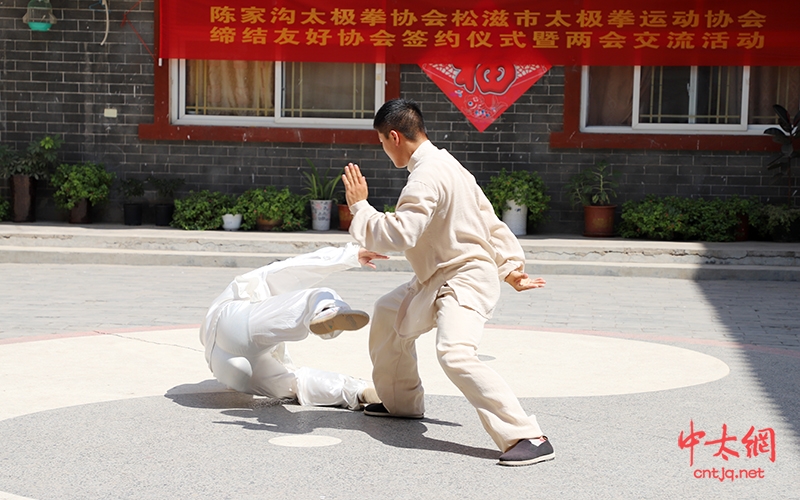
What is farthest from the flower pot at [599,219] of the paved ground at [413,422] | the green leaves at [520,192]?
the paved ground at [413,422]

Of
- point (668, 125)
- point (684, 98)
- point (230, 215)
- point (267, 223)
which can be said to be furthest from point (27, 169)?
point (684, 98)

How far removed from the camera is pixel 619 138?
46.1 feet

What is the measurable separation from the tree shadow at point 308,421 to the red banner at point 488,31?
28.3ft

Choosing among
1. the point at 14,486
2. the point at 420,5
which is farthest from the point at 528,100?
the point at 14,486

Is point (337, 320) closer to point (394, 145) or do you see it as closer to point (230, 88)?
point (394, 145)

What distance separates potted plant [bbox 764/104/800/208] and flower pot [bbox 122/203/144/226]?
8084mm

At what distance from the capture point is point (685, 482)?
474 cm

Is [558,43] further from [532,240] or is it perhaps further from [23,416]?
[23,416]

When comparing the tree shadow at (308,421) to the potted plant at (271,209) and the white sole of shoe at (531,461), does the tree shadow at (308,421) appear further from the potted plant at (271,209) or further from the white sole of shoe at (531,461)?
the potted plant at (271,209)

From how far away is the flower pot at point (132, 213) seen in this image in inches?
567

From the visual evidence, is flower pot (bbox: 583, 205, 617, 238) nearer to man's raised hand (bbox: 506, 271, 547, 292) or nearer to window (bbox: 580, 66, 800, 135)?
window (bbox: 580, 66, 800, 135)

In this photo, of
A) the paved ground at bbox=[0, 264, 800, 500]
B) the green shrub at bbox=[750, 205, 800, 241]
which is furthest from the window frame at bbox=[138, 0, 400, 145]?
the paved ground at bbox=[0, 264, 800, 500]

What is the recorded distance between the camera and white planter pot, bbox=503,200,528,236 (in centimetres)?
1379

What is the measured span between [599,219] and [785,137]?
8.07 ft
